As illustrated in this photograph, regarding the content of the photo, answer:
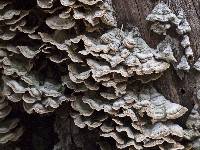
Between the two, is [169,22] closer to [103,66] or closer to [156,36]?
[156,36]

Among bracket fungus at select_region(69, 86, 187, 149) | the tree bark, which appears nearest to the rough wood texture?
the tree bark

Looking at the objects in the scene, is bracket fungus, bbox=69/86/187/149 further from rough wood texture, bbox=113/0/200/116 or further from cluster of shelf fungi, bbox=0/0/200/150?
rough wood texture, bbox=113/0/200/116

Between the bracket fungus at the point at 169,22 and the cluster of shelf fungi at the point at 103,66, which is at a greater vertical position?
the bracket fungus at the point at 169,22

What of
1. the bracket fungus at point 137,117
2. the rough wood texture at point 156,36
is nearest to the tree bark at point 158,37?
the rough wood texture at point 156,36

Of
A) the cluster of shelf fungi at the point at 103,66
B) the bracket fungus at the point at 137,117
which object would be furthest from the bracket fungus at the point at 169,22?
the bracket fungus at the point at 137,117

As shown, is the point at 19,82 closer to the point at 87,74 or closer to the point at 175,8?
the point at 87,74

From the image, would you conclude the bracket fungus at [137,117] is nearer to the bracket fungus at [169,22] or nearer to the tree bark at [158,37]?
the tree bark at [158,37]

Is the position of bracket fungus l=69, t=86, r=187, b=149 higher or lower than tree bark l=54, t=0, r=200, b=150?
lower
